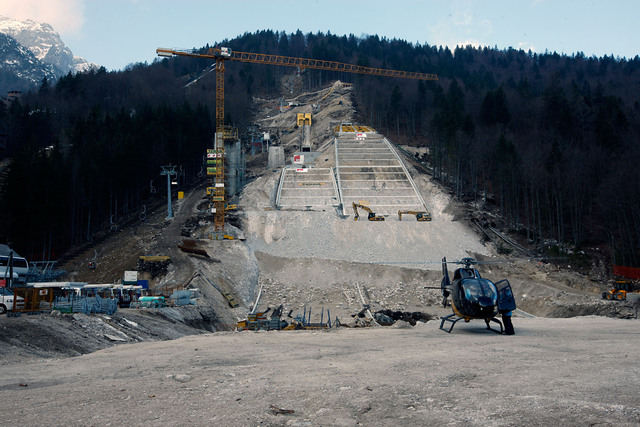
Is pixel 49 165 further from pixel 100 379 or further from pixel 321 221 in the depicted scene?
pixel 100 379

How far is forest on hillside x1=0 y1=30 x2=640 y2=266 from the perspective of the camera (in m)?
56.0

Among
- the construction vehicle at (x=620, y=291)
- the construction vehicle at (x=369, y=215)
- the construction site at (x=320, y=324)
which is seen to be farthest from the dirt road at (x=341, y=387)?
the construction vehicle at (x=369, y=215)

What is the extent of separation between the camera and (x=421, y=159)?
9081 centimetres

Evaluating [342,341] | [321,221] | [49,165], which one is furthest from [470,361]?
[49,165]

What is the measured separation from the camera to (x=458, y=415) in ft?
25.4

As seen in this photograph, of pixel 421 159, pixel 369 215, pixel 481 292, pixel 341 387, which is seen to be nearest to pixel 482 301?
pixel 481 292

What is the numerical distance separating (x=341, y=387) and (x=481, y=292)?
12.2 m

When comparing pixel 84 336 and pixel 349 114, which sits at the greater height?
pixel 349 114

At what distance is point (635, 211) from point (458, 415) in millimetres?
54955

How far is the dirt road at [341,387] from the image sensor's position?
7.77 m

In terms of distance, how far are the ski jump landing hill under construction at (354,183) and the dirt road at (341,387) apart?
53.3 metres

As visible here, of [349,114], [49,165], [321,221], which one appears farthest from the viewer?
[349,114]

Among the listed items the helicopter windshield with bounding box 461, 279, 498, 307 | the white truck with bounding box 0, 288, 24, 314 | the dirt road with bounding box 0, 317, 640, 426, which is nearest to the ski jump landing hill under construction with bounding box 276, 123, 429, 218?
the helicopter windshield with bounding box 461, 279, 498, 307

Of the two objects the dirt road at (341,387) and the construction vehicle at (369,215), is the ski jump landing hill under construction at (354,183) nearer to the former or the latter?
the construction vehicle at (369,215)
